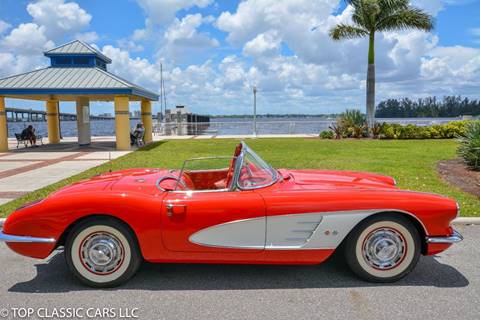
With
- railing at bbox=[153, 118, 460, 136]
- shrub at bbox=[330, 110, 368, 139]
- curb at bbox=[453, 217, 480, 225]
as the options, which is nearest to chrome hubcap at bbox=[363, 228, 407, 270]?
curb at bbox=[453, 217, 480, 225]

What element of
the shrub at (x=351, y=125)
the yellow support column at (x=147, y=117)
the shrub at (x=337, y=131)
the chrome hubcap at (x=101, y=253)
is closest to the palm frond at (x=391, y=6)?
the shrub at (x=351, y=125)

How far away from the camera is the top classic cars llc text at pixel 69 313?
2.97 metres

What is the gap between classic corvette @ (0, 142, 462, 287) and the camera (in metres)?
3.34

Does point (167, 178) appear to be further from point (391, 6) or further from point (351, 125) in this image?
point (391, 6)

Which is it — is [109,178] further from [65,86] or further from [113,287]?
[65,86]

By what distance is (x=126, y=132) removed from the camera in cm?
1716

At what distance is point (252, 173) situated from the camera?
3.71m

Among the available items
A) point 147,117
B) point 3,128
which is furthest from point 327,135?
point 3,128

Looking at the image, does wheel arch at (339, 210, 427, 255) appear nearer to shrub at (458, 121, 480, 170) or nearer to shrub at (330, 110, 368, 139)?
shrub at (458, 121, 480, 170)

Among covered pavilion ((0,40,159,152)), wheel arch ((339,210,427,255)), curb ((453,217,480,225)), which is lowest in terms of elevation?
curb ((453,217,480,225))

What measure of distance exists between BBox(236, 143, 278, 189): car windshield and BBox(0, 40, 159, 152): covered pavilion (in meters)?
13.4

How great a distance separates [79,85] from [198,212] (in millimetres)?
14669

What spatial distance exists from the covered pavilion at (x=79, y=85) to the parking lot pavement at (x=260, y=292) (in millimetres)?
13240

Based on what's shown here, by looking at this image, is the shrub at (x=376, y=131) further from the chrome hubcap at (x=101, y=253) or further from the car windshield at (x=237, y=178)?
the chrome hubcap at (x=101, y=253)
